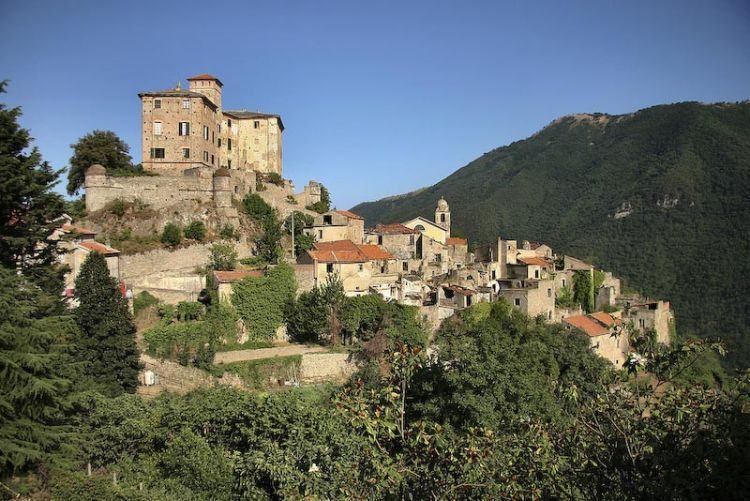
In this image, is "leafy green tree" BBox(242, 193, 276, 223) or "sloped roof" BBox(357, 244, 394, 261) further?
"leafy green tree" BBox(242, 193, 276, 223)


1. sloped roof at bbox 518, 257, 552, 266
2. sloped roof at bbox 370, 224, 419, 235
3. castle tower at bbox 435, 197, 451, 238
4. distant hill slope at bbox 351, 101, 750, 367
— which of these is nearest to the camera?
sloped roof at bbox 518, 257, 552, 266

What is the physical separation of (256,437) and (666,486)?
1316cm

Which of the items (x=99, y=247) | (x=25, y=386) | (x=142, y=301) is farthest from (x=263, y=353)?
(x=25, y=386)

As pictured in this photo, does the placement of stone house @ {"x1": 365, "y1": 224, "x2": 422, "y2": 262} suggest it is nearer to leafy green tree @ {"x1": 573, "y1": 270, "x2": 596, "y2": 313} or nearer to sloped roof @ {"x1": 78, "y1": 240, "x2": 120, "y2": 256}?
leafy green tree @ {"x1": 573, "y1": 270, "x2": 596, "y2": 313}

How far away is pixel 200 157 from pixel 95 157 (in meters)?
6.16

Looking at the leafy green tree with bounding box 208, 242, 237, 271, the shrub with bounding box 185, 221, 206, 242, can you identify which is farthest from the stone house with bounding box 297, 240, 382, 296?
the shrub with bounding box 185, 221, 206, 242

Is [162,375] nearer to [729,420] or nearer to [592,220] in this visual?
[729,420]

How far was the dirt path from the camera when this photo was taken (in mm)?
25594

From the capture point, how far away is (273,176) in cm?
4134

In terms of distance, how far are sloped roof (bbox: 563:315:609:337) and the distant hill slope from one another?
18.5 meters

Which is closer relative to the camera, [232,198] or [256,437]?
[256,437]

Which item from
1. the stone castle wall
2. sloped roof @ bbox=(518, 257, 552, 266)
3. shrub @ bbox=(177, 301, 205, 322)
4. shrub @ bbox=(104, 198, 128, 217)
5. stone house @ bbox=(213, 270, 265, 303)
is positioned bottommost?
shrub @ bbox=(177, 301, 205, 322)

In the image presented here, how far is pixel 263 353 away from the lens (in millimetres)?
26406

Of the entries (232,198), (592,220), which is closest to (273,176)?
(232,198)
